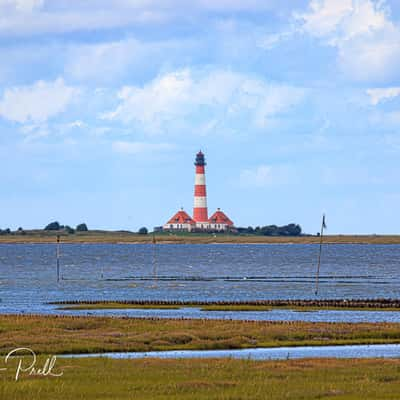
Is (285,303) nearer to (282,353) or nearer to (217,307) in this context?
(217,307)

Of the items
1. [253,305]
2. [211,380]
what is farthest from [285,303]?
[211,380]

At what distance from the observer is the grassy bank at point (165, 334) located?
2020 inches

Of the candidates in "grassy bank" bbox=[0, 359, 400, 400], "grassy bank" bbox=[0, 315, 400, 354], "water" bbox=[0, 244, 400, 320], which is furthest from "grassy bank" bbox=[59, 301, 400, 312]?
"grassy bank" bbox=[0, 359, 400, 400]

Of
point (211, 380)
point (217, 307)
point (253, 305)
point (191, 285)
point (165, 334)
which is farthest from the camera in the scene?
point (191, 285)

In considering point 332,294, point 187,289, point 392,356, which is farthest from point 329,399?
point 187,289

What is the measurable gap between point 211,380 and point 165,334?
56.8ft

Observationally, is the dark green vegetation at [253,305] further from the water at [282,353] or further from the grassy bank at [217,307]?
the water at [282,353]

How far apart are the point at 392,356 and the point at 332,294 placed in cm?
5441

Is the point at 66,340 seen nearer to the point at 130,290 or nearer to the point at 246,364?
the point at 246,364

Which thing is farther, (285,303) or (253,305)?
(285,303)

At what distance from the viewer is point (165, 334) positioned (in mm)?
55562

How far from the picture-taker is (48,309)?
80.6 m

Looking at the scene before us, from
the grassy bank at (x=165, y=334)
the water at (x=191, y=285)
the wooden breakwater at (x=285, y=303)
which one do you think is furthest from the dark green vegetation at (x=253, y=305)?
the grassy bank at (x=165, y=334)

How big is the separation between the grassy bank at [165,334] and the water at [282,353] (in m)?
1.37
